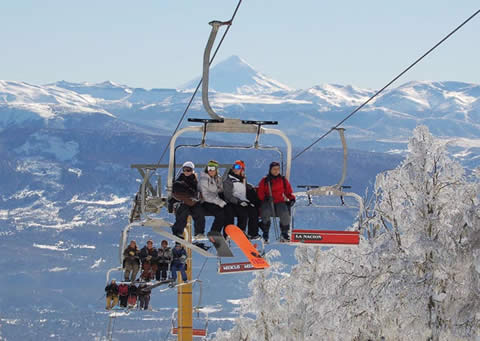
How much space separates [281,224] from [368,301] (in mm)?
2931

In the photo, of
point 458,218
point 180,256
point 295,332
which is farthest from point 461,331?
point 295,332

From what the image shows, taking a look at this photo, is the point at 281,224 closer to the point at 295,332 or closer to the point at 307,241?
the point at 307,241

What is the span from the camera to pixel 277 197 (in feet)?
40.0

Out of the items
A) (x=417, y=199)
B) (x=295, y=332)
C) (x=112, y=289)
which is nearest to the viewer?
(x=417, y=199)

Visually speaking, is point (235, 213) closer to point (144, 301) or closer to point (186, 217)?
point (186, 217)

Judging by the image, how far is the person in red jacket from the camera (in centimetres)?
1209

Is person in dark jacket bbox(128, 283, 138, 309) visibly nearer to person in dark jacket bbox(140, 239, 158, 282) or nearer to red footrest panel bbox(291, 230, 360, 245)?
person in dark jacket bbox(140, 239, 158, 282)

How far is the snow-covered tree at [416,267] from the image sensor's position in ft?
41.0

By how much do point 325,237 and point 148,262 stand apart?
20.3 feet

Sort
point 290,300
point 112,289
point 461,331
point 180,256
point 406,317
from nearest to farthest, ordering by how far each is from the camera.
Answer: point 461,331
point 406,317
point 180,256
point 112,289
point 290,300

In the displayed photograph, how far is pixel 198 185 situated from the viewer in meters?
12.3

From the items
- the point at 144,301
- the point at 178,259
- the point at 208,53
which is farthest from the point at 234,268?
the point at 144,301

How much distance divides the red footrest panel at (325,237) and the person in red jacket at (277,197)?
2.13 feet

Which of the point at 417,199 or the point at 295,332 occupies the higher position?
the point at 417,199
